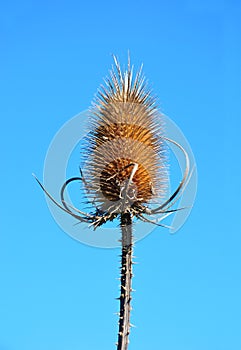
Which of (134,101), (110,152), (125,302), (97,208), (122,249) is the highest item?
(134,101)

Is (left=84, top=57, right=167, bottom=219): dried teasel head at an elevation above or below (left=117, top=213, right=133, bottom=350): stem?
above

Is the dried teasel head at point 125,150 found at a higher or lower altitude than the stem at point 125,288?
higher

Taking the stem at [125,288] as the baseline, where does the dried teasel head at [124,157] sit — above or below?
above

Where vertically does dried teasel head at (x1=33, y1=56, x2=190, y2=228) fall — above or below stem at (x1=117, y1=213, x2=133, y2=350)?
above

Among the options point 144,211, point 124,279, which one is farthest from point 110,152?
point 124,279

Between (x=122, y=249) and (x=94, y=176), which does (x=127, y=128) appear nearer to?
(x=94, y=176)
